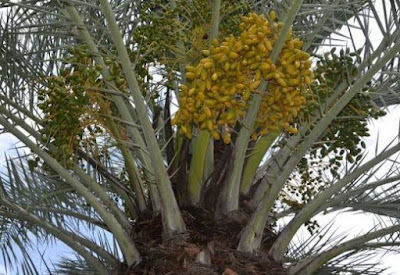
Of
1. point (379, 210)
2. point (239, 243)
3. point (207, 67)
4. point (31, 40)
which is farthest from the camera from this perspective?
point (31, 40)

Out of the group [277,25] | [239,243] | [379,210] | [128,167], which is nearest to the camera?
[277,25]

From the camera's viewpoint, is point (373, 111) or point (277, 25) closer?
point (277, 25)

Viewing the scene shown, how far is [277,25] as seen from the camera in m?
3.04

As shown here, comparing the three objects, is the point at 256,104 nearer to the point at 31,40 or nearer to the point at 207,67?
the point at 207,67

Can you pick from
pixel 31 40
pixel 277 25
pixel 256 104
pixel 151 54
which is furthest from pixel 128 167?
pixel 31 40

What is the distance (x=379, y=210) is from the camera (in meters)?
4.36

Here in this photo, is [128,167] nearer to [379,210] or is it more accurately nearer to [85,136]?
[85,136]

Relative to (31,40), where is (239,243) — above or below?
below

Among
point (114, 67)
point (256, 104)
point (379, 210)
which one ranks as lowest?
point (379, 210)

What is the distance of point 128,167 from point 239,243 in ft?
2.47

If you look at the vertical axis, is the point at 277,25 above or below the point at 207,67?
above

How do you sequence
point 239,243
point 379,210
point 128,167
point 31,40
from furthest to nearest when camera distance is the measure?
point 31,40
point 379,210
point 128,167
point 239,243

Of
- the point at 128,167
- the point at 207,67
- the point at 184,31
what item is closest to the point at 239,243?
the point at 128,167

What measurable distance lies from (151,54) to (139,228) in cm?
88
